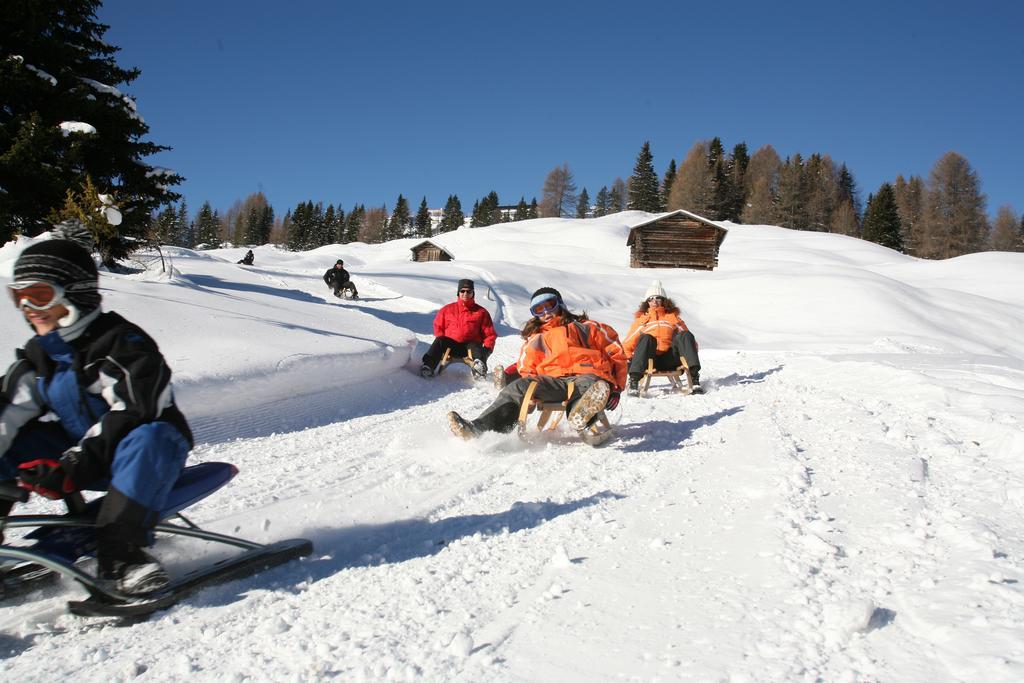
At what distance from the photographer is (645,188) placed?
84.9 m

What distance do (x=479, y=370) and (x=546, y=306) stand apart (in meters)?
3.12

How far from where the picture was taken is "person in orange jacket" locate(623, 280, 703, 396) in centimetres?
771

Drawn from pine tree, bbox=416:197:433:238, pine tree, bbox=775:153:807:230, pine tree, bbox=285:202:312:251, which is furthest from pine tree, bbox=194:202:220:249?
pine tree, bbox=775:153:807:230

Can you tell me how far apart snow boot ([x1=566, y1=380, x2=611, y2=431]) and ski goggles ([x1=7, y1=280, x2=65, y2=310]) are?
3.29 m

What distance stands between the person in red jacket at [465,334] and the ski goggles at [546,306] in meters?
3.07

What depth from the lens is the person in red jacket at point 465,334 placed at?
325 inches

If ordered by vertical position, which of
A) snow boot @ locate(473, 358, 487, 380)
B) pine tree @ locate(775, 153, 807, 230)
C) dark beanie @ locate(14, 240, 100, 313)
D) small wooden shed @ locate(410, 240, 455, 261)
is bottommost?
snow boot @ locate(473, 358, 487, 380)

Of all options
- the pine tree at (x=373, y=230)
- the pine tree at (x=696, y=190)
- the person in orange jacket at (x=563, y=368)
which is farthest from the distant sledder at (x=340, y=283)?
the pine tree at (x=373, y=230)

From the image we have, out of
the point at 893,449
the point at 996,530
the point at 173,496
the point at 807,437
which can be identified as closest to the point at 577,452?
the point at 807,437

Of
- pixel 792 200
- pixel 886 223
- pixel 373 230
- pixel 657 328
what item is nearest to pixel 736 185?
pixel 792 200

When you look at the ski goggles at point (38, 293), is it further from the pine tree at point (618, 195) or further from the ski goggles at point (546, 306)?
the pine tree at point (618, 195)

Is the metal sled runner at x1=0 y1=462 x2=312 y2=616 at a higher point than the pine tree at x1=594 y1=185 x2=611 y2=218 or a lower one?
lower

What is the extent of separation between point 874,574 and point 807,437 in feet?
8.93

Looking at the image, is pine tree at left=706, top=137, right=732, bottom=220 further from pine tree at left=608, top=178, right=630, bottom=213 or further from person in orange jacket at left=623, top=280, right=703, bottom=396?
person in orange jacket at left=623, top=280, right=703, bottom=396
